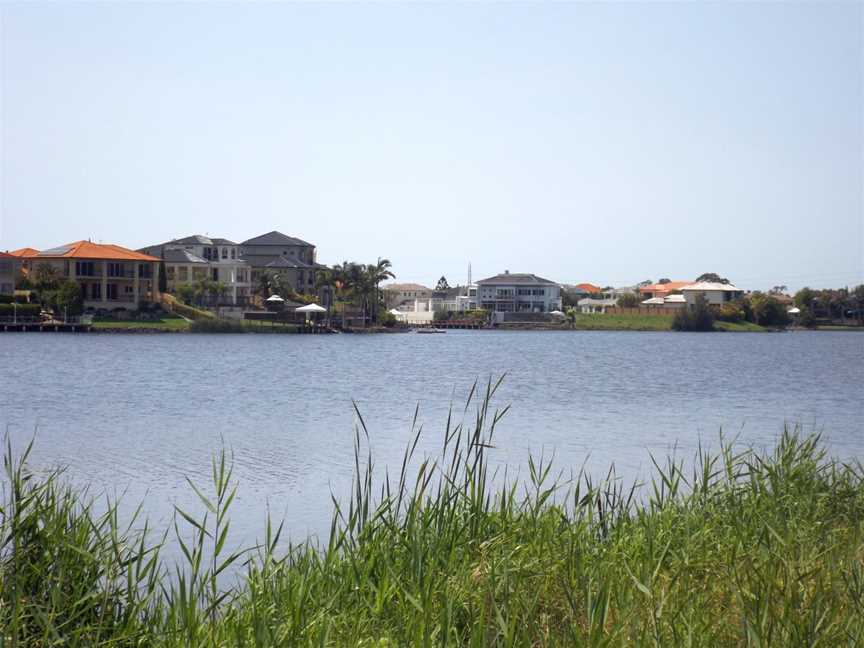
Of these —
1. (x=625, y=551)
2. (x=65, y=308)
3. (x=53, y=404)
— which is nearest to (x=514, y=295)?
(x=65, y=308)

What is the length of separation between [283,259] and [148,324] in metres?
27.8

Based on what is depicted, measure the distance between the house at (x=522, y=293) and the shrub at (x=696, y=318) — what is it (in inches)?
666

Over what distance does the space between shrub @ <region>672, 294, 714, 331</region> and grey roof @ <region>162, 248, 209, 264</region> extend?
2693 inches

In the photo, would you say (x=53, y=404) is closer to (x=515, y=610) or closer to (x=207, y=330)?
(x=515, y=610)

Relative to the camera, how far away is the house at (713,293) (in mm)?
146250

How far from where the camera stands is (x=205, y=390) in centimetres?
3888

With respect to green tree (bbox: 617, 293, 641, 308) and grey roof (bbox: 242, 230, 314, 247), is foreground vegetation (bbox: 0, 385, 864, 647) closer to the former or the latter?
grey roof (bbox: 242, 230, 314, 247)

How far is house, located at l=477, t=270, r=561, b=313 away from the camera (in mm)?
139500

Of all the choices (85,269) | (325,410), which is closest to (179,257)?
(85,269)

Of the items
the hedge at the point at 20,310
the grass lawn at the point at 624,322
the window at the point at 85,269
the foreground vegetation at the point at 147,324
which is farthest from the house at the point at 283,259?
the grass lawn at the point at 624,322

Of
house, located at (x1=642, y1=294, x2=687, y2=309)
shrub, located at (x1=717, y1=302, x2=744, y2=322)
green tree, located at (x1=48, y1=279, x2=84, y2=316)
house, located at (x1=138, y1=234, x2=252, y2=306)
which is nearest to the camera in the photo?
green tree, located at (x1=48, y1=279, x2=84, y2=316)

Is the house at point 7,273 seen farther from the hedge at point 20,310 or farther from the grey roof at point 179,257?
the grey roof at point 179,257

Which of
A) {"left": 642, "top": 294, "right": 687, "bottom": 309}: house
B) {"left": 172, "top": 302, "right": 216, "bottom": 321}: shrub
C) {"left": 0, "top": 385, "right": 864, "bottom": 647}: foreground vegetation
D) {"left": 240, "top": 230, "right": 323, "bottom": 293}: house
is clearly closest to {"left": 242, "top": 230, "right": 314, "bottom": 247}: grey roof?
{"left": 240, "top": 230, "right": 323, "bottom": 293}: house

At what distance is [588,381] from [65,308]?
2252 inches
